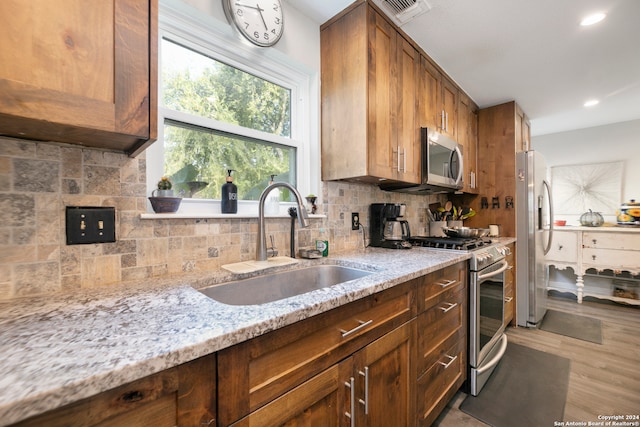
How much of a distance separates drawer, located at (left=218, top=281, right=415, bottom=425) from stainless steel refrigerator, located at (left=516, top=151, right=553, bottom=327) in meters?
2.54

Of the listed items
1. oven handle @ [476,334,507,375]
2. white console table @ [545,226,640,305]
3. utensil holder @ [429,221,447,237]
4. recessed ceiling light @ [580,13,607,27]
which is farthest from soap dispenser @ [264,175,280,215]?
white console table @ [545,226,640,305]

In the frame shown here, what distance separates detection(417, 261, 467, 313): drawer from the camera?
1312 millimetres

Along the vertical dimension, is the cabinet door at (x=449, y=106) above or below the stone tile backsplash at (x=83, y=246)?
above

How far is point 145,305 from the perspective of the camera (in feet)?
2.48

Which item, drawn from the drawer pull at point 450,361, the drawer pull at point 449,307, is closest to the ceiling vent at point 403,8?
the drawer pull at point 449,307

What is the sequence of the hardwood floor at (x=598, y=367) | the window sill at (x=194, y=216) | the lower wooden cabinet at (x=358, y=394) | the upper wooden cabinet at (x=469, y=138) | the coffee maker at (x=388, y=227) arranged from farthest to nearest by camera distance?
the upper wooden cabinet at (x=469, y=138), the coffee maker at (x=388, y=227), the hardwood floor at (x=598, y=367), the window sill at (x=194, y=216), the lower wooden cabinet at (x=358, y=394)

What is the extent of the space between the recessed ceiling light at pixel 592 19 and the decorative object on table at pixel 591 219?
293 centimetres

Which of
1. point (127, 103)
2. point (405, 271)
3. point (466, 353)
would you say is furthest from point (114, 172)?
point (466, 353)

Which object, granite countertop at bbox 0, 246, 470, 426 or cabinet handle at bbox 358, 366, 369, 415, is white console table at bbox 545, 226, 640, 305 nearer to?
cabinet handle at bbox 358, 366, 369, 415

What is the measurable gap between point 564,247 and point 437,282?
3.31 m

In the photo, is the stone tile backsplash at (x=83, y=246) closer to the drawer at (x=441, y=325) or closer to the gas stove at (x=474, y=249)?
the drawer at (x=441, y=325)

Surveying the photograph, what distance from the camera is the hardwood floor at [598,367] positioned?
5.18 ft

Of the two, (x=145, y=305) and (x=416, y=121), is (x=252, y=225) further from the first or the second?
(x=416, y=121)

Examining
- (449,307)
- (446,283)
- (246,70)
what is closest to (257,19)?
(246,70)
